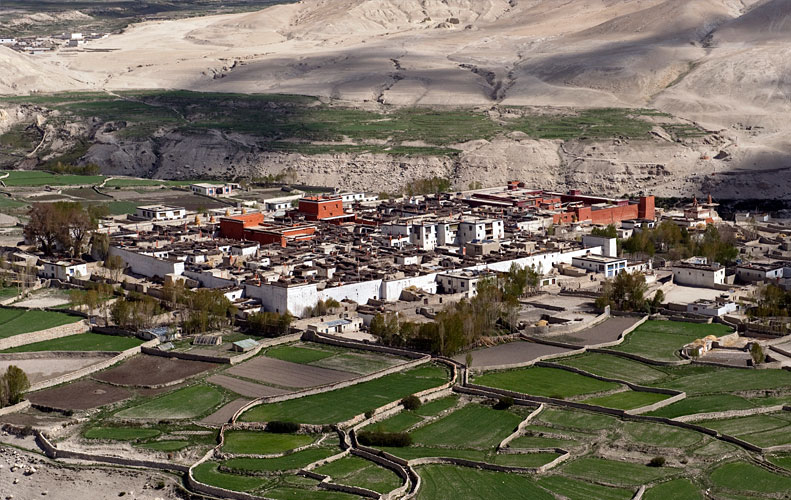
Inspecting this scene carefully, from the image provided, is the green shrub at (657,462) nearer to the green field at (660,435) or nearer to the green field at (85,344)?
the green field at (660,435)

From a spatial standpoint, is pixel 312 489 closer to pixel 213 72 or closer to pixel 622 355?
pixel 622 355

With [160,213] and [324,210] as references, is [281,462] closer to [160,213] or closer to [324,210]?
[324,210]

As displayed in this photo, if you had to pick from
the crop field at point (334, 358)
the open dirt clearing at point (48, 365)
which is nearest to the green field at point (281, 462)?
the crop field at point (334, 358)

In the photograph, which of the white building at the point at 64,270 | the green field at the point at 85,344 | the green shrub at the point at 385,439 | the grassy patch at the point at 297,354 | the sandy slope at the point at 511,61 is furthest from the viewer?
the sandy slope at the point at 511,61

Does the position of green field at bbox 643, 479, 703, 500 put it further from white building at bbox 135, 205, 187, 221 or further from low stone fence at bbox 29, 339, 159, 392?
white building at bbox 135, 205, 187, 221

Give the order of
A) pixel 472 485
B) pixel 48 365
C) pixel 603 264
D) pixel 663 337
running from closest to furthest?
pixel 472 485, pixel 48 365, pixel 663 337, pixel 603 264

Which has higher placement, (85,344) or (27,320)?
(27,320)

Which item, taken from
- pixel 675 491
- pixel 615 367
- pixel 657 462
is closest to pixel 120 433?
pixel 657 462
